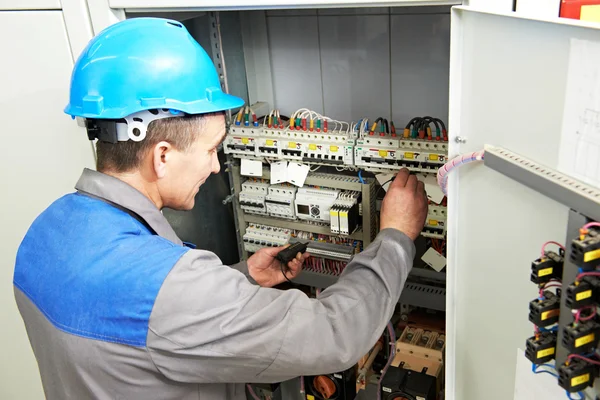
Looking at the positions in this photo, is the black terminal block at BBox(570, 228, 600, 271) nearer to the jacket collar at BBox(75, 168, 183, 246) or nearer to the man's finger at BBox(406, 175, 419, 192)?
the man's finger at BBox(406, 175, 419, 192)

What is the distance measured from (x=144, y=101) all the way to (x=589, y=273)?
31.0 inches

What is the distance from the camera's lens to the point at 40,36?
1.38m

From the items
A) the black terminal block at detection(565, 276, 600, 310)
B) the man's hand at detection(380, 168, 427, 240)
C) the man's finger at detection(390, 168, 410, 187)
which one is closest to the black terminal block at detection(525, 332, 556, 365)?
the black terminal block at detection(565, 276, 600, 310)

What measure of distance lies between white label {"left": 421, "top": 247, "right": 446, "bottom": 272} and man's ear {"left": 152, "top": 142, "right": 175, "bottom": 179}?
924 mm

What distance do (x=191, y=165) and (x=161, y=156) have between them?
0.21ft

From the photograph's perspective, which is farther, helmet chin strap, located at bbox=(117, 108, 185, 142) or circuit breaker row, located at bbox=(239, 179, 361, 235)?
circuit breaker row, located at bbox=(239, 179, 361, 235)

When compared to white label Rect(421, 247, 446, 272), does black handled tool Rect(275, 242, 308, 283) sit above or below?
above

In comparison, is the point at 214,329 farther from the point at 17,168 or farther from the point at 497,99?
the point at 17,168

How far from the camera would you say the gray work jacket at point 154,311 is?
956mm

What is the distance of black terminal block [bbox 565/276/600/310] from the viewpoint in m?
0.72

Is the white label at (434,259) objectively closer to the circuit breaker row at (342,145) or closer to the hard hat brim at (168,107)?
the circuit breaker row at (342,145)

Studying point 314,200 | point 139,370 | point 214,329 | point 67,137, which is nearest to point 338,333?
point 214,329

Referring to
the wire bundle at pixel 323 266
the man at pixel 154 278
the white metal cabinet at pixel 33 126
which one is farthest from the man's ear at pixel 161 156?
the wire bundle at pixel 323 266

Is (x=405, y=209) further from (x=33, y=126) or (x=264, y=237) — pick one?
(x=33, y=126)
